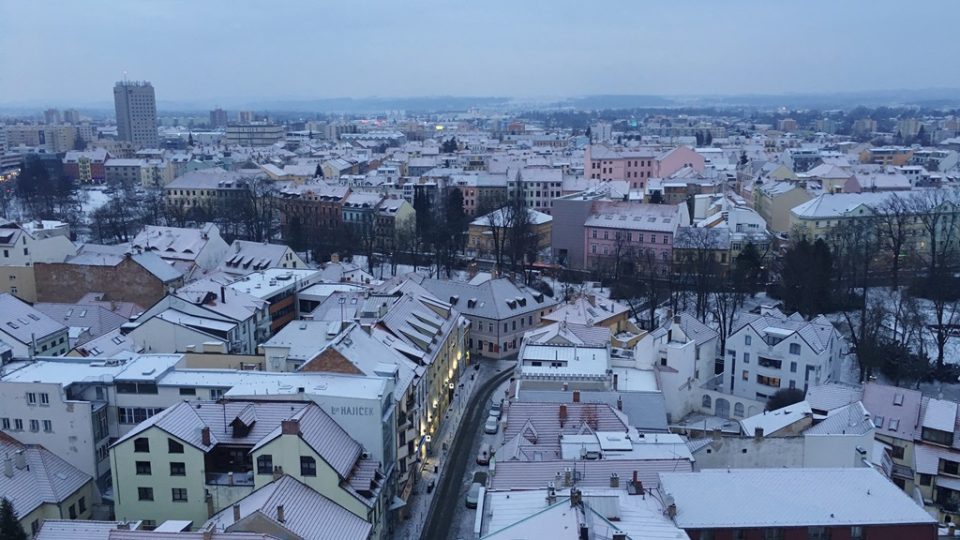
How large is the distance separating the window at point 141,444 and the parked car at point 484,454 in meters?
16.4

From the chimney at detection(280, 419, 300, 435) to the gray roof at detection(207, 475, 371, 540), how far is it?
168cm

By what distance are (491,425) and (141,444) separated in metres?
19.5

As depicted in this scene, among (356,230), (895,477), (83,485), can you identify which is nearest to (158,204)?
(356,230)

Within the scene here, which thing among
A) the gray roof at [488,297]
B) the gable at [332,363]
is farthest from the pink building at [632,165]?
the gable at [332,363]

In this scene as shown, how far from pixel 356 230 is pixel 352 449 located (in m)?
63.0

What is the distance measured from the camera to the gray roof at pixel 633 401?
38.2m

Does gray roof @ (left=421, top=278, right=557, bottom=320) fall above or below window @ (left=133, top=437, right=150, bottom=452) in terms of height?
below

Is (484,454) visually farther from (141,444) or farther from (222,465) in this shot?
(141,444)

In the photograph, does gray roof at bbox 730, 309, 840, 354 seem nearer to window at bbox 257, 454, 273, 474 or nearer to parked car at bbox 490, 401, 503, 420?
parked car at bbox 490, 401, 503, 420

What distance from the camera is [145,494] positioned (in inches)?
1251

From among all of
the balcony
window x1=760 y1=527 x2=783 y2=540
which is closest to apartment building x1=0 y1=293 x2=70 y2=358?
the balcony

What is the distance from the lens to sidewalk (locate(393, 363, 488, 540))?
116 ft

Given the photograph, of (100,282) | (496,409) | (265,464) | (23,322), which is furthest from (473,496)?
(100,282)

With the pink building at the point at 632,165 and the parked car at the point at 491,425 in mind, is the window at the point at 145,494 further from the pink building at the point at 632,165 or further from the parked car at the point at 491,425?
the pink building at the point at 632,165
